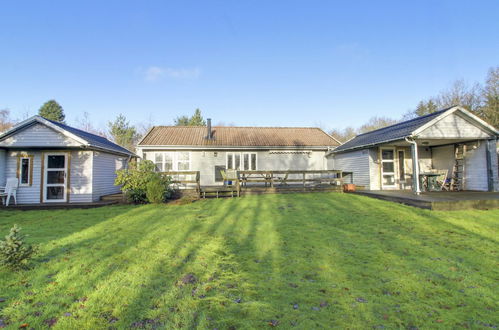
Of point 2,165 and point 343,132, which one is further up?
point 343,132

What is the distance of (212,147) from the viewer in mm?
15750

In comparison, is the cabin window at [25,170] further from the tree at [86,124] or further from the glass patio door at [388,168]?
the tree at [86,124]

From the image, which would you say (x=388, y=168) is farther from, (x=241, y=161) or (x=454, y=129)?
(x=241, y=161)

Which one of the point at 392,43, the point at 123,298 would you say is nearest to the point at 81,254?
the point at 123,298

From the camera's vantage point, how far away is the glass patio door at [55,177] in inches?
428

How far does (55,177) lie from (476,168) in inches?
818

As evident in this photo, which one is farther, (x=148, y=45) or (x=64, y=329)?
(x=148, y=45)

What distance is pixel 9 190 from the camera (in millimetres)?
10414

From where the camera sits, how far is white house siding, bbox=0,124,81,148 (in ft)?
34.2

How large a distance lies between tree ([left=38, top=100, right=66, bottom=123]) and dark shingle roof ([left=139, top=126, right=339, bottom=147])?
26304 millimetres

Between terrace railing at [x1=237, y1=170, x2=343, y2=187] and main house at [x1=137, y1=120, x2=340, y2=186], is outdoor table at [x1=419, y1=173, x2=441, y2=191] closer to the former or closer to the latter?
terrace railing at [x1=237, y1=170, x2=343, y2=187]

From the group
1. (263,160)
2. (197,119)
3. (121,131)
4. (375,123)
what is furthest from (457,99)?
(121,131)

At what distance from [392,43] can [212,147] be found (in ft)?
50.1

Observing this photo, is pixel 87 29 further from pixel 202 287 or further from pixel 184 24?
pixel 202 287
